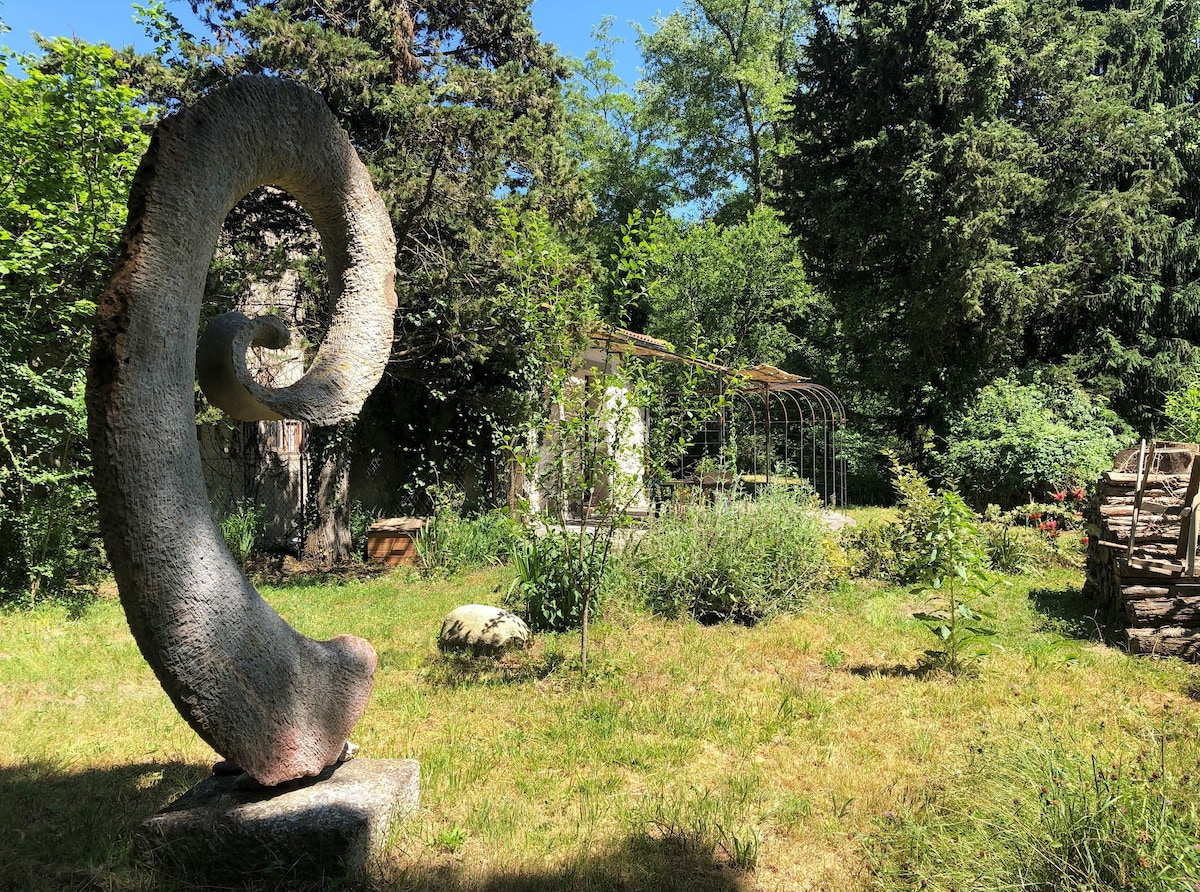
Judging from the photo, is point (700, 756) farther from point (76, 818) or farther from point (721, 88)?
point (721, 88)

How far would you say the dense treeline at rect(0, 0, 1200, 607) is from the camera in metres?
6.87

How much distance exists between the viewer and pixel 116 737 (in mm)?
4176

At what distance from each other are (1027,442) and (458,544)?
9865 mm

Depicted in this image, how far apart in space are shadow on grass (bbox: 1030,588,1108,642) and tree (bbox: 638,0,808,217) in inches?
764

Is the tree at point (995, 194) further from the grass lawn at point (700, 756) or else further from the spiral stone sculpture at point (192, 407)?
the spiral stone sculpture at point (192, 407)

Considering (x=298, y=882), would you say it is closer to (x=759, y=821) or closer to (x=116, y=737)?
(x=759, y=821)

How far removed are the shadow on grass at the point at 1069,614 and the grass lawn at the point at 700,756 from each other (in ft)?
0.18

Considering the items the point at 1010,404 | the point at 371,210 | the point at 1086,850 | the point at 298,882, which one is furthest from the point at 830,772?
the point at 1010,404

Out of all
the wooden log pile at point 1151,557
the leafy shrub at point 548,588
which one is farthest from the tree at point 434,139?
the wooden log pile at point 1151,557

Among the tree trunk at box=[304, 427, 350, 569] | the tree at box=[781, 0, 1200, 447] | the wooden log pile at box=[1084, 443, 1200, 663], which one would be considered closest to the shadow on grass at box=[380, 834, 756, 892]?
the wooden log pile at box=[1084, 443, 1200, 663]

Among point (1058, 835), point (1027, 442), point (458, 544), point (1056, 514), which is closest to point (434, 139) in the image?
point (458, 544)

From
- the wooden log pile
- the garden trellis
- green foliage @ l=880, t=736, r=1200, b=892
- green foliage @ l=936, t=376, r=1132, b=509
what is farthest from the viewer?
the garden trellis

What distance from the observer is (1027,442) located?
13.0 metres

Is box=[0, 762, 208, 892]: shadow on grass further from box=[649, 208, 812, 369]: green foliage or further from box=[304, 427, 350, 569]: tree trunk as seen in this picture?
box=[649, 208, 812, 369]: green foliage
